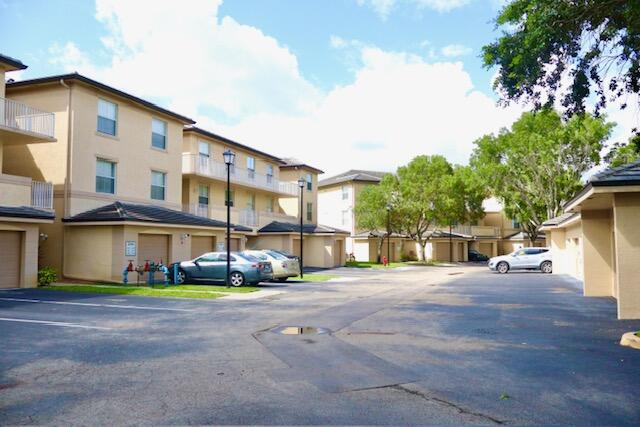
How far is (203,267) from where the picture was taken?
2244cm

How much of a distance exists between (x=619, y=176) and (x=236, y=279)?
48.0ft

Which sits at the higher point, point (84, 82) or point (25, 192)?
point (84, 82)

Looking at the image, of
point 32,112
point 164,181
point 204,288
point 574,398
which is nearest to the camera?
point 574,398

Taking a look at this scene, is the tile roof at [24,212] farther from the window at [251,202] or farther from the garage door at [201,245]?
the window at [251,202]

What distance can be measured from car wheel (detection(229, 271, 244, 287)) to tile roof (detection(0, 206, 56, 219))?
7.21 m

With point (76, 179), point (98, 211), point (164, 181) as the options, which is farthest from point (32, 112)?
point (164, 181)

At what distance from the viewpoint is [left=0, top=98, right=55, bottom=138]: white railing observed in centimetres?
2078

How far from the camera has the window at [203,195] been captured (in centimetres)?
3366

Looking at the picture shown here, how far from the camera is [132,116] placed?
26.4m

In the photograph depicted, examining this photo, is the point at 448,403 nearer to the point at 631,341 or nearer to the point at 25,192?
the point at 631,341

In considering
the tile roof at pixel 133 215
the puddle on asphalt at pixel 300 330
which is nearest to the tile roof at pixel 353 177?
the tile roof at pixel 133 215

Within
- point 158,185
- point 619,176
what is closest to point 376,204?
point 158,185

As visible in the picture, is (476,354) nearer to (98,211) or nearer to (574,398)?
(574,398)

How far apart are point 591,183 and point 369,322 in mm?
5671
